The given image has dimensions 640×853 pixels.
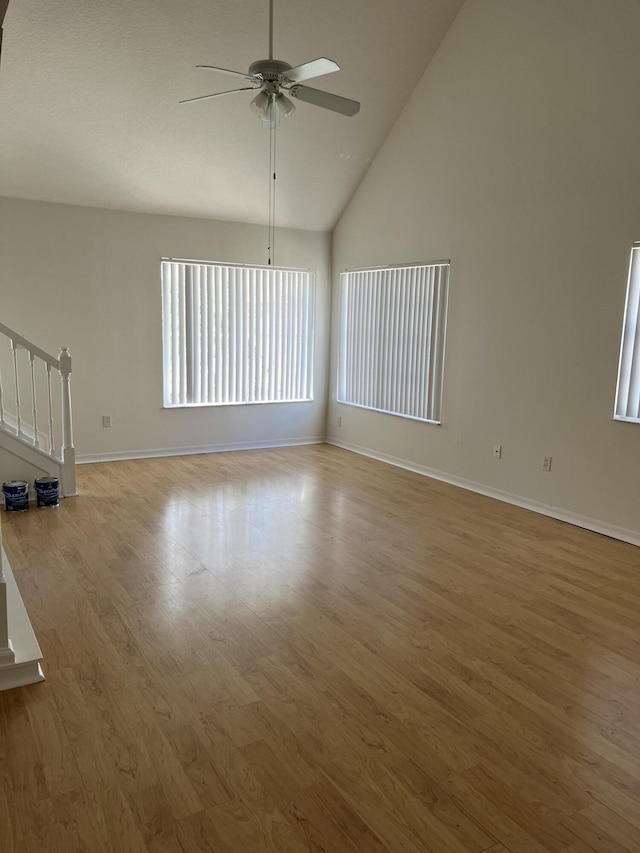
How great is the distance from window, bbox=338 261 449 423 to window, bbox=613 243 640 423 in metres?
1.80

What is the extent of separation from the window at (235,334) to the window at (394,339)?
0.55 metres

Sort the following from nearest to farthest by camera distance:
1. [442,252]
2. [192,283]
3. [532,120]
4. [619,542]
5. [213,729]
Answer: [213,729] → [619,542] → [532,120] → [442,252] → [192,283]

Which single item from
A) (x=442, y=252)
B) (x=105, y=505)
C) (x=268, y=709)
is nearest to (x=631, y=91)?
(x=442, y=252)

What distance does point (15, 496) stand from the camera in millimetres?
4617

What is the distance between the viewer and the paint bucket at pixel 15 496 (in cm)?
461

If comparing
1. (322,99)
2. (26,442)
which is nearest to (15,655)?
(26,442)

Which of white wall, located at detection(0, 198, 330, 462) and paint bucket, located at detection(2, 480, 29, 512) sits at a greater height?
white wall, located at detection(0, 198, 330, 462)

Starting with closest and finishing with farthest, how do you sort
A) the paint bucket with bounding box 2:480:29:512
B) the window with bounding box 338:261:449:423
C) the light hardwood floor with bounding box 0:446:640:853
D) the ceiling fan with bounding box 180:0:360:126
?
the light hardwood floor with bounding box 0:446:640:853, the ceiling fan with bounding box 180:0:360:126, the paint bucket with bounding box 2:480:29:512, the window with bounding box 338:261:449:423

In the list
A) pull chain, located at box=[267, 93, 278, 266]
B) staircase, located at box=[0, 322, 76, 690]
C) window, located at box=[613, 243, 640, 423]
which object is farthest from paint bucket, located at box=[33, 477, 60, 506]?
window, located at box=[613, 243, 640, 423]

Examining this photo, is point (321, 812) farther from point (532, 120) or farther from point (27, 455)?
point (532, 120)

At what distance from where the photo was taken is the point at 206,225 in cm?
661

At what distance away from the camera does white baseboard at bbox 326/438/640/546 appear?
4.41 m

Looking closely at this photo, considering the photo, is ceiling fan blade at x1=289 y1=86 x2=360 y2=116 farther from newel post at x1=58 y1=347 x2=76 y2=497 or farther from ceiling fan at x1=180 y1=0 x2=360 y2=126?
newel post at x1=58 y1=347 x2=76 y2=497

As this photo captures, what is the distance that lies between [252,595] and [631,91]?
3993mm
